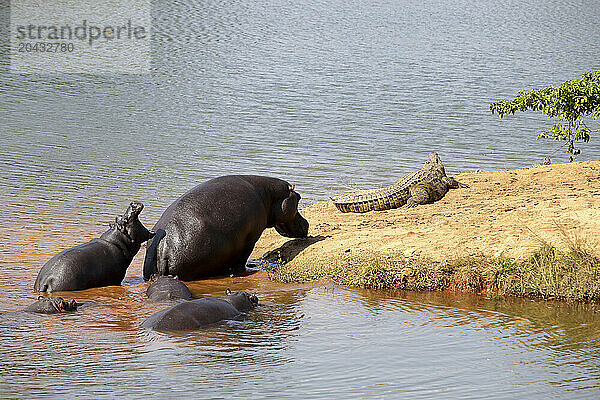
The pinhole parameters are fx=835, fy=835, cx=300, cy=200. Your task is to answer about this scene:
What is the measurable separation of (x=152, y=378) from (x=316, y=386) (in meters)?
1.23

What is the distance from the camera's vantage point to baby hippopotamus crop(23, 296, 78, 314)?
8.07 meters

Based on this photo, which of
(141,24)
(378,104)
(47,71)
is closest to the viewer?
(378,104)

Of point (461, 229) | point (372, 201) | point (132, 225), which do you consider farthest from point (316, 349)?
point (372, 201)

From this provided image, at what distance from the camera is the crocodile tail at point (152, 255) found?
9656 mm

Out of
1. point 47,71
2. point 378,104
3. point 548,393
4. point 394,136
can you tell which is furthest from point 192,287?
point 47,71

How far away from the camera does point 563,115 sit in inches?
556

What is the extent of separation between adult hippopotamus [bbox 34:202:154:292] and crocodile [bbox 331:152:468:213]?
4160mm

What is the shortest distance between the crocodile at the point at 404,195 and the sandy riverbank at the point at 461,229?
0.18m

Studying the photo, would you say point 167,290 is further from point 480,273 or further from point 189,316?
point 480,273

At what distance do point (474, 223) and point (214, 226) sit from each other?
10.6ft

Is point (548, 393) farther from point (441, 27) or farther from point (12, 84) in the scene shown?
point (441, 27)

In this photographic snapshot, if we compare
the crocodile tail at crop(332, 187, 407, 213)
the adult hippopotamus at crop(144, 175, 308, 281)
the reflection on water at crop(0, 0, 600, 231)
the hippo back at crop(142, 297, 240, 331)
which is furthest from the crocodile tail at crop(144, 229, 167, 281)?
the crocodile tail at crop(332, 187, 407, 213)

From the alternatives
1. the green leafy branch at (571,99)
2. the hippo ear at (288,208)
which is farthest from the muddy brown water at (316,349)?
the green leafy branch at (571,99)

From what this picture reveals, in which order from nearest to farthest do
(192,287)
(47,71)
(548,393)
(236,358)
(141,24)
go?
(548,393), (236,358), (192,287), (47,71), (141,24)
